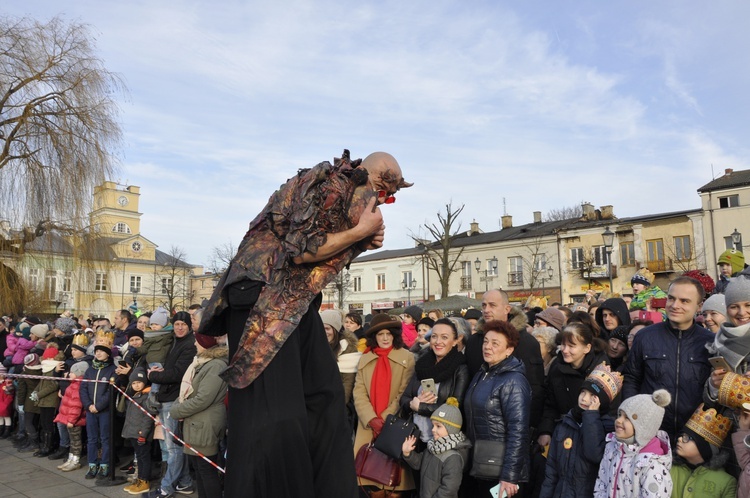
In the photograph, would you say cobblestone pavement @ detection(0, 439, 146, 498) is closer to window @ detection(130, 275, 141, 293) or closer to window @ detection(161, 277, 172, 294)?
window @ detection(161, 277, 172, 294)

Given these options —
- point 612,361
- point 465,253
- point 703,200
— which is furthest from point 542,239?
point 612,361

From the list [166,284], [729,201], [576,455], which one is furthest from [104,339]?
[166,284]

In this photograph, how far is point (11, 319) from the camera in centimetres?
1659

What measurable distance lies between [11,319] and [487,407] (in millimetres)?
15798

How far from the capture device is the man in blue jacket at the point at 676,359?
457cm

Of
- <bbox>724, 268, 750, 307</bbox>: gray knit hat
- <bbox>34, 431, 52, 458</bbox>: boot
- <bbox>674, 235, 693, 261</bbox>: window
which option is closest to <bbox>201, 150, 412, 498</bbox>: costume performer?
<bbox>724, 268, 750, 307</bbox>: gray knit hat

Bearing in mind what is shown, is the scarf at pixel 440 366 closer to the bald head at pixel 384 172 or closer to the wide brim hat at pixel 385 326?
the wide brim hat at pixel 385 326

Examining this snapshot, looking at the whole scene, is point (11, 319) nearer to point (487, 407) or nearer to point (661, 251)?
point (487, 407)

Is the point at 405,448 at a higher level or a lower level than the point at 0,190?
lower

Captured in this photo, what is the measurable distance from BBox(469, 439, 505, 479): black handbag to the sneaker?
3863 millimetres

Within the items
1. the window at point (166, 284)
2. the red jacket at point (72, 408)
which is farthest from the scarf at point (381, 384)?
the window at point (166, 284)

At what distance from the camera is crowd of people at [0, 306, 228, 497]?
6.43 metres

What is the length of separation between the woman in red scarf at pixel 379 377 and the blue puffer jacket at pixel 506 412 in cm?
111

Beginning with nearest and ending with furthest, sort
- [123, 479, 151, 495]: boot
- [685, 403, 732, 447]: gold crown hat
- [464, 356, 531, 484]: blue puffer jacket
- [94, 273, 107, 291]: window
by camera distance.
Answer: [685, 403, 732, 447]: gold crown hat → [464, 356, 531, 484]: blue puffer jacket → [123, 479, 151, 495]: boot → [94, 273, 107, 291]: window
